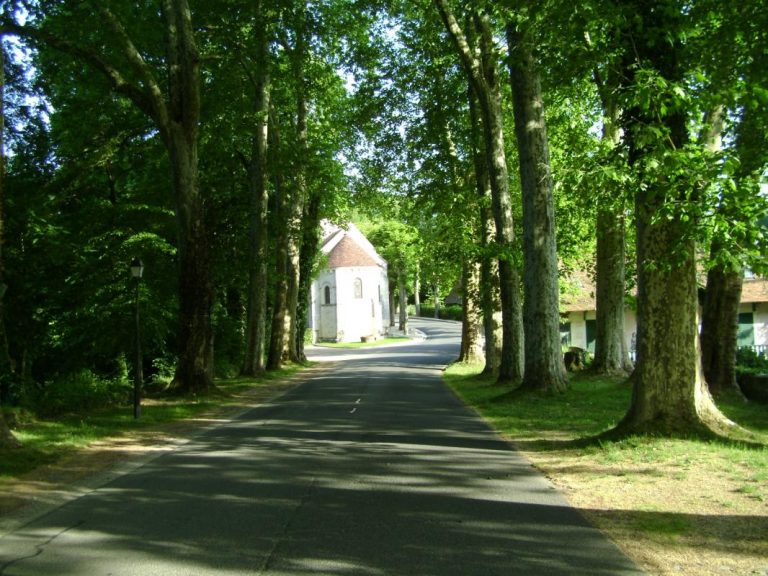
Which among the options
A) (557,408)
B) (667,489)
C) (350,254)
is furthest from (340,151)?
(350,254)

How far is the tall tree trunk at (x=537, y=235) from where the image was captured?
17.2 m

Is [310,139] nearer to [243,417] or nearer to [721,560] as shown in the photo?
[243,417]

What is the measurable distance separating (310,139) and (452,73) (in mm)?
9535

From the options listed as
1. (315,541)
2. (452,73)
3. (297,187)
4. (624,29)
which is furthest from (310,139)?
(315,541)

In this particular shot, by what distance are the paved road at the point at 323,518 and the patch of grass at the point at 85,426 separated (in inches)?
64.3

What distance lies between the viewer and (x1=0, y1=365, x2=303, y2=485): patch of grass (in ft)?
33.8

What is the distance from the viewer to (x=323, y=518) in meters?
6.89

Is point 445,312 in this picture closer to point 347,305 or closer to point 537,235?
point 347,305

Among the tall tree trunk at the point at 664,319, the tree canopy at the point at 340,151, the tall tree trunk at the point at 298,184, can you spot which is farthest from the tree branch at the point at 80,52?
the tall tree trunk at the point at 664,319

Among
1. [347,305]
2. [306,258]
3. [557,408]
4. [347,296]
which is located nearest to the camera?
[557,408]

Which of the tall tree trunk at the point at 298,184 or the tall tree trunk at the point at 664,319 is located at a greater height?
the tall tree trunk at the point at 298,184

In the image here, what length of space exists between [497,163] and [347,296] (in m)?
57.7

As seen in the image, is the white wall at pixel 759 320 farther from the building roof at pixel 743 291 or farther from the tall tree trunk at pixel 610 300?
the tall tree trunk at pixel 610 300

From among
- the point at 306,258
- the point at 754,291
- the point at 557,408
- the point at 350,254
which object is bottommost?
the point at 557,408
